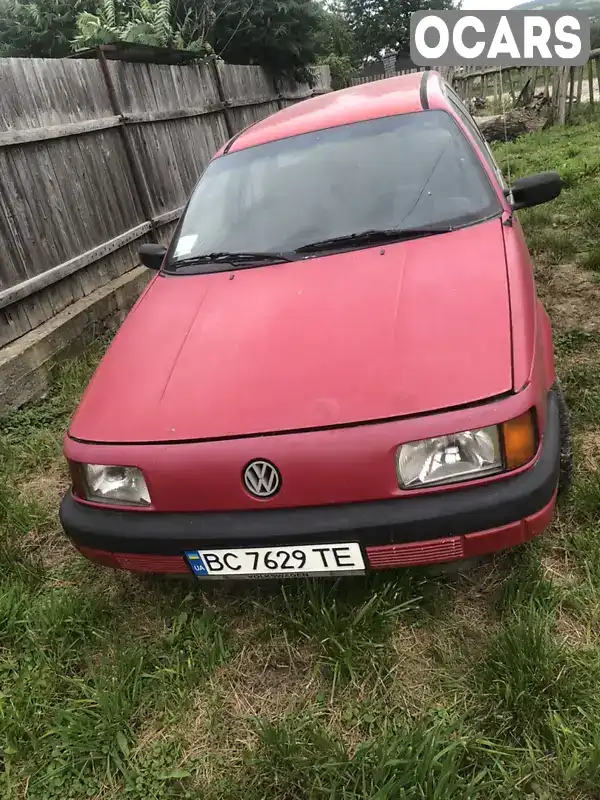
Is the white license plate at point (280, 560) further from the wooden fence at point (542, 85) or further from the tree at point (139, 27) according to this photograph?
the tree at point (139, 27)

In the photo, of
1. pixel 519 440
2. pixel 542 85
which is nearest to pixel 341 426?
pixel 519 440

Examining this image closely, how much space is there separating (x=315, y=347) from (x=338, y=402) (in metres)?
0.30

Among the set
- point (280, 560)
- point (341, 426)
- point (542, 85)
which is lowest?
point (280, 560)

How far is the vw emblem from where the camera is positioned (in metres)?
1.80

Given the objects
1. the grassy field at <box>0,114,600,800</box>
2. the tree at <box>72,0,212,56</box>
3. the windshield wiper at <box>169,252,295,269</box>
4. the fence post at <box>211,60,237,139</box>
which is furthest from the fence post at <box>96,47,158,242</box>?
→ the tree at <box>72,0,212,56</box>

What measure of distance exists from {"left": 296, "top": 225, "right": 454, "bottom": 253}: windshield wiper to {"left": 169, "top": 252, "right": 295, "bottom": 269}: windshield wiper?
9cm

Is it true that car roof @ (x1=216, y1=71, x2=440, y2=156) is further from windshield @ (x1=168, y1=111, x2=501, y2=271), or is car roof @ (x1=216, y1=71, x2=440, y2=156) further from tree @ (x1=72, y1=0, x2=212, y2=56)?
tree @ (x1=72, y1=0, x2=212, y2=56)

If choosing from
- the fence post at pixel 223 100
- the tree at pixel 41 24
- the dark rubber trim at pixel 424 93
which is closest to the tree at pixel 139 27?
the tree at pixel 41 24

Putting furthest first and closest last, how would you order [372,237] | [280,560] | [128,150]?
[128,150] < [372,237] < [280,560]

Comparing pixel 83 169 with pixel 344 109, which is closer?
pixel 344 109

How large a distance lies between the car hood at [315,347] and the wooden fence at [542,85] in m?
7.43

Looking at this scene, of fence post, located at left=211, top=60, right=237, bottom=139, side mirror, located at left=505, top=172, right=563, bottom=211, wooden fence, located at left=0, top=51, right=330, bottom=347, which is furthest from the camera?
fence post, located at left=211, top=60, right=237, bottom=139

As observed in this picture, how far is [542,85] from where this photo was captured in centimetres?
1201

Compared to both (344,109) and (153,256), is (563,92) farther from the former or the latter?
(153,256)
